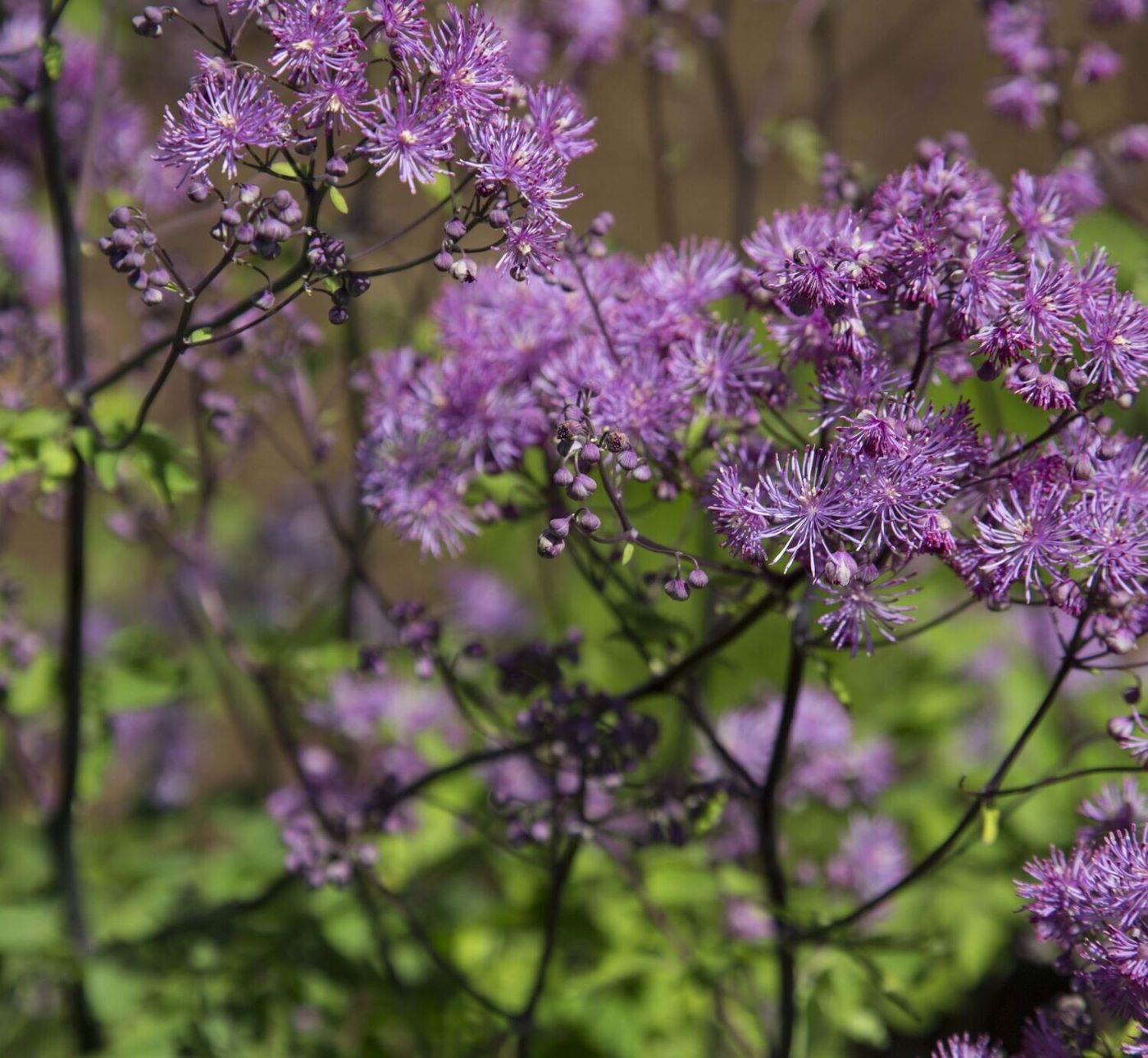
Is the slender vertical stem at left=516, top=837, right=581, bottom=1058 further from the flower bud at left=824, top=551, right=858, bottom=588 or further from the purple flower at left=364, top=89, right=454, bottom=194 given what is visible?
the purple flower at left=364, top=89, right=454, bottom=194

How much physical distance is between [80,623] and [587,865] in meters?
1.63

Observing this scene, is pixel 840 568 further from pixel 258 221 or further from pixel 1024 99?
pixel 1024 99

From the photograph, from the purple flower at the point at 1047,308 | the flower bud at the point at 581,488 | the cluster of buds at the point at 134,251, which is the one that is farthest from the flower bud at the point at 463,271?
the purple flower at the point at 1047,308

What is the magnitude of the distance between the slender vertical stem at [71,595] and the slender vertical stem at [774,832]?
155cm

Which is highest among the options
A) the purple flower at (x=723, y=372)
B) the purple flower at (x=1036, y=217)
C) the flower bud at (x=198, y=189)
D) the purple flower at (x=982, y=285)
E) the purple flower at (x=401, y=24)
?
the purple flower at (x=401, y=24)

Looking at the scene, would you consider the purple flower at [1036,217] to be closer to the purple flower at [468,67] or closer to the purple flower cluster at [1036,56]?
the purple flower at [468,67]

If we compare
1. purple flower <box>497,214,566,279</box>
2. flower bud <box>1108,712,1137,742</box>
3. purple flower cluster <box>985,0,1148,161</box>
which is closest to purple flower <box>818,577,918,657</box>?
flower bud <box>1108,712,1137,742</box>

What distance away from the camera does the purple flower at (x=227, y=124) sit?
189cm

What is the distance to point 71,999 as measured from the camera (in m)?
3.63

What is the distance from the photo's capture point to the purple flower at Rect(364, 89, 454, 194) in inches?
74.5

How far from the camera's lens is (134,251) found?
2.08 metres

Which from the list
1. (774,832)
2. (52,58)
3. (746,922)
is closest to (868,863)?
(746,922)

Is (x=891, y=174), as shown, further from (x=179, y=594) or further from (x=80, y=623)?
(x=179, y=594)

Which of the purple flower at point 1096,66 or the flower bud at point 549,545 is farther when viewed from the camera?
the purple flower at point 1096,66
